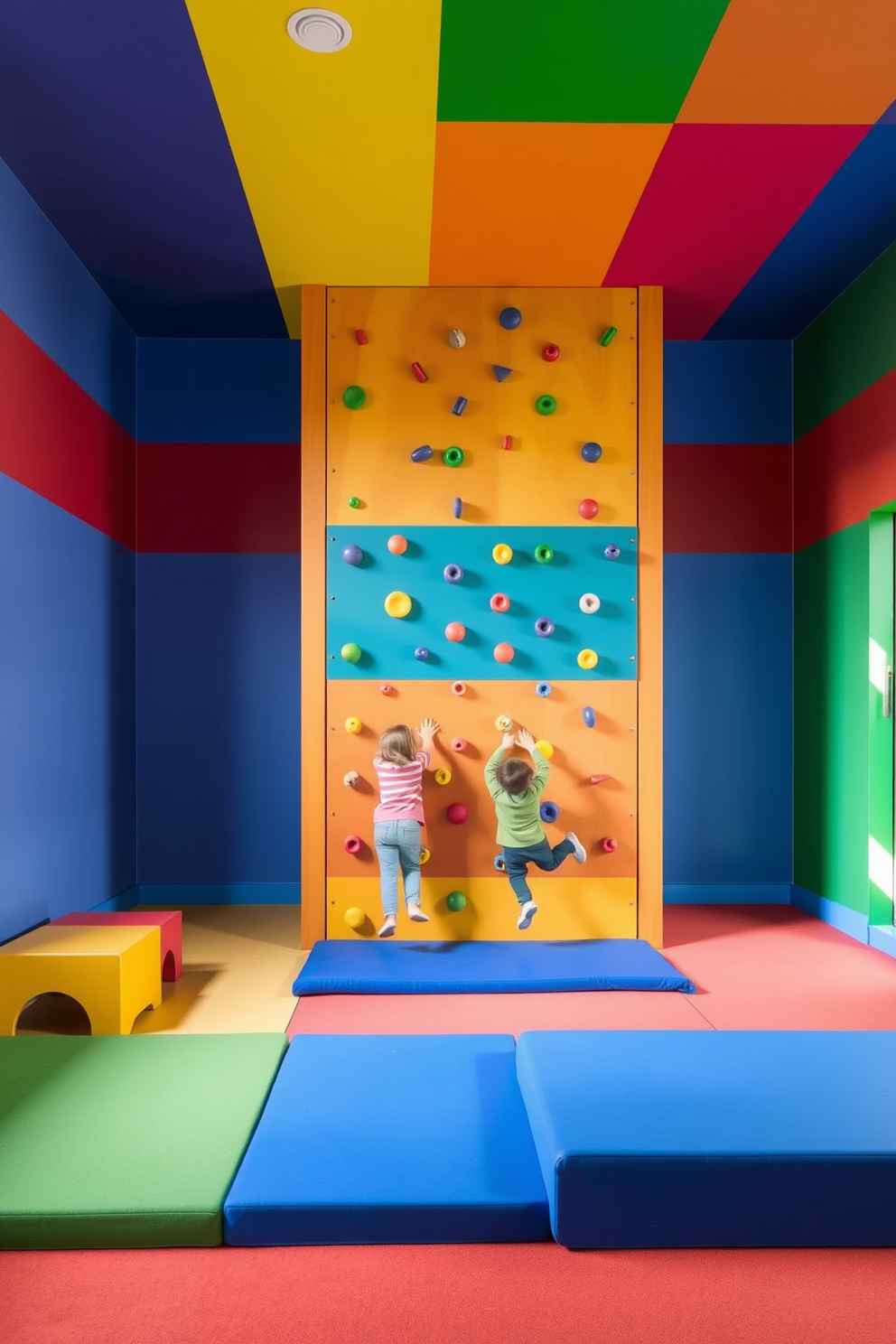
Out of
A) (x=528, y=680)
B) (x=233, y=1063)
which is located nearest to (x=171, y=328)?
(x=528, y=680)

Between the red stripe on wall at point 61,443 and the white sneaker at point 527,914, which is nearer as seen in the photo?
the red stripe on wall at point 61,443

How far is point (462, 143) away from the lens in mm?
3826

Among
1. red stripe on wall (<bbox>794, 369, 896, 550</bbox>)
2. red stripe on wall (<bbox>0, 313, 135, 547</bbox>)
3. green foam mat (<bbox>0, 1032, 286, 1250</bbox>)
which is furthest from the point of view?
red stripe on wall (<bbox>794, 369, 896, 550</bbox>)

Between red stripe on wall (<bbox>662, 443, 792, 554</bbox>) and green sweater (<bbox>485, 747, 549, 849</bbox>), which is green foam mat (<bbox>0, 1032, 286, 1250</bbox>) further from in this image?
red stripe on wall (<bbox>662, 443, 792, 554</bbox>)

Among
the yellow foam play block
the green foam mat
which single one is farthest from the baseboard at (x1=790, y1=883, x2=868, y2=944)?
the yellow foam play block

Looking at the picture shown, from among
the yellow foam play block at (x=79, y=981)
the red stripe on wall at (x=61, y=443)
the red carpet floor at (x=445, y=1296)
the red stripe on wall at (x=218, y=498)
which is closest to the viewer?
the red carpet floor at (x=445, y=1296)

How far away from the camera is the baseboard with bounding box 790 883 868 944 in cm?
502

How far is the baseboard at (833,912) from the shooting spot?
198 inches

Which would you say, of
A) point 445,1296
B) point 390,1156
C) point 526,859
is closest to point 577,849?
point 526,859

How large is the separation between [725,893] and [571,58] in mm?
4534

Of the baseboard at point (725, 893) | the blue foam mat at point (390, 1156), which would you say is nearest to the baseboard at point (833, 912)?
the baseboard at point (725, 893)

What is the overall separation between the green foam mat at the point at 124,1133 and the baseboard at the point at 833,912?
3192 mm

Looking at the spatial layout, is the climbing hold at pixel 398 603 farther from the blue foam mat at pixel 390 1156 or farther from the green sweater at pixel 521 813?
the blue foam mat at pixel 390 1156

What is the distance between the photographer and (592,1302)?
6.68 feet
